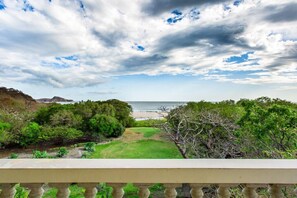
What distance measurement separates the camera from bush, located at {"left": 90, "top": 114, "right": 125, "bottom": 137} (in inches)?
399

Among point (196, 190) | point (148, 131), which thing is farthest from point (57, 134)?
point (196, 190)

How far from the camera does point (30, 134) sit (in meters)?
8.88

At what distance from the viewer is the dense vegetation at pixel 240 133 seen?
4.29 meters

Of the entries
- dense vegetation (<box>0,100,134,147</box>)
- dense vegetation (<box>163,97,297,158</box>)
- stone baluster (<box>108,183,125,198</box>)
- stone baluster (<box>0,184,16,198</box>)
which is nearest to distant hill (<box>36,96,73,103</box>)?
dense vegetation (<box>0,100,134,147</box>)

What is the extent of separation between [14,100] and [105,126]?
410 centimetres

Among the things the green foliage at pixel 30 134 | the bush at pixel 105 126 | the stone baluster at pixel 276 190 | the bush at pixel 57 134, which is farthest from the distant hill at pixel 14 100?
the stone baluster at pixel 276 190

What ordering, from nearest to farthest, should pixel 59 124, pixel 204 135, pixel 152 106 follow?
pixel 204 135, pixel 59 124, pixel 152 106

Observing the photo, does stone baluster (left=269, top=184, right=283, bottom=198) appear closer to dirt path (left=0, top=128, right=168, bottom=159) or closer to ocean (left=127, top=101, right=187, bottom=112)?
ocean (left=127, top=101, right=187, bottom=112)

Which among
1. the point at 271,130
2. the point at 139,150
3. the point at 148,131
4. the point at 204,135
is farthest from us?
the point at 148,131

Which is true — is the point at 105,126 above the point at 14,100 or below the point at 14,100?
below

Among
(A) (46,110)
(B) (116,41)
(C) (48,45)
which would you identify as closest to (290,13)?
(B) (116,41)

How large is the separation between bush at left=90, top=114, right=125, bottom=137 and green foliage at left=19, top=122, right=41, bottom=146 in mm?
A: 2310

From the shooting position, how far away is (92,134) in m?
10.5

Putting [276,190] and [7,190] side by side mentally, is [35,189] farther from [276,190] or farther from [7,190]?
[276,190]
